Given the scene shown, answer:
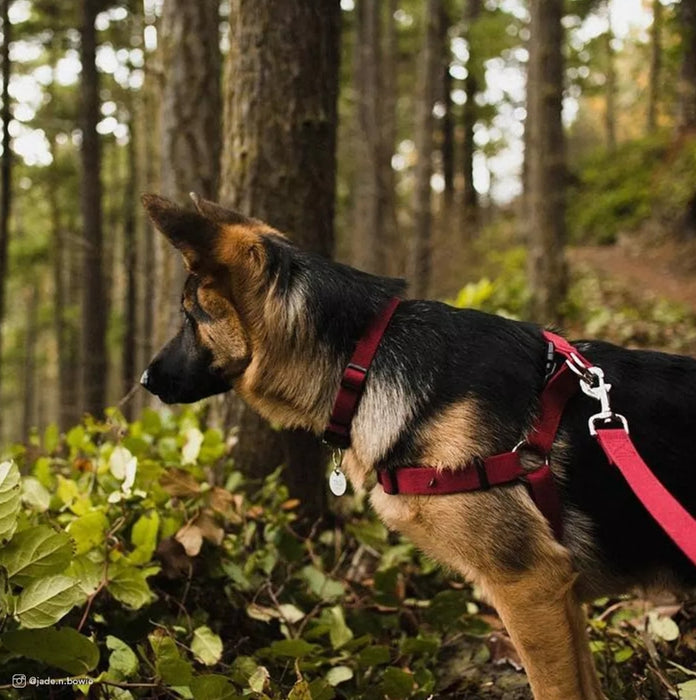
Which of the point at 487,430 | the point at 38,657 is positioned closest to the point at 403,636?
the point at 487,430

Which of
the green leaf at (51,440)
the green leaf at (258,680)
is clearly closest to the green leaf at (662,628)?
the green leaf at (258,680)

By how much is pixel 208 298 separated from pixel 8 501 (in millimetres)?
1156

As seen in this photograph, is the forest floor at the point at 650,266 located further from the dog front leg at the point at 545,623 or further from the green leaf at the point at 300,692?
the green leaf at the point at 300,692

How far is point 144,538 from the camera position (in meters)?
3.36

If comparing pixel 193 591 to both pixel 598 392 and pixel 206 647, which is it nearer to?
pixel 206 647

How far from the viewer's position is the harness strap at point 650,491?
239cm

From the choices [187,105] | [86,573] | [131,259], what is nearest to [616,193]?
[131,259]

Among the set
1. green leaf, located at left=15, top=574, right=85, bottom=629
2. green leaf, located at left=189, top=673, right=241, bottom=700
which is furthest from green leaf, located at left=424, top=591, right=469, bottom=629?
green leaf, located at left=15, top=574, right=85, bottom=629

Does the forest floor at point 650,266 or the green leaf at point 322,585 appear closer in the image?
the green leaf at point 322,585

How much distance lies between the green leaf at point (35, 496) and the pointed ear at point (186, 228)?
1511 mm

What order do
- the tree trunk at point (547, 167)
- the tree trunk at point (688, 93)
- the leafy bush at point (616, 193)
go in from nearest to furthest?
1. the tree trunk at point (547, 167)
2. the tree trunk at point (688, 93)
3. the leafy bush at point (616, 193)

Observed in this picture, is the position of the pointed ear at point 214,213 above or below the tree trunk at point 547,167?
below

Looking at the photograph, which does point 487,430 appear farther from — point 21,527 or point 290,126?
point 290,126

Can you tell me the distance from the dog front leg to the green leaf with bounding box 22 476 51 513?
223 centimetres
